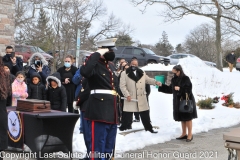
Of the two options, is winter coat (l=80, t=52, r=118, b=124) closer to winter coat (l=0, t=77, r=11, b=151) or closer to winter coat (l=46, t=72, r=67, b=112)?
winter coat (l=0, t=77, r=11, b=151)

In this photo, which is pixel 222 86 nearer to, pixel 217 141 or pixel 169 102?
pixel 169 102

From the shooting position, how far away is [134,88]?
9422mm

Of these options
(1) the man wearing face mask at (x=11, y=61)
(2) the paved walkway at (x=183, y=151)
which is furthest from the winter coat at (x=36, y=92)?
(2) the paved walkway at (x=183, y=151)

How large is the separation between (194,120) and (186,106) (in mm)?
2582

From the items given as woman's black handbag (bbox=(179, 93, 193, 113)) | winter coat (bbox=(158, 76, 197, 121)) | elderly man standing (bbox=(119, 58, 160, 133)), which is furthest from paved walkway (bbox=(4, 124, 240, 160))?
elderly man standing (bbox=(119, 58, 160, 133))

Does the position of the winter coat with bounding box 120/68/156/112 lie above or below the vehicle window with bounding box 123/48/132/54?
below

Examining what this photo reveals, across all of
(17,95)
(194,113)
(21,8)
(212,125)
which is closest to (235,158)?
(194,113)

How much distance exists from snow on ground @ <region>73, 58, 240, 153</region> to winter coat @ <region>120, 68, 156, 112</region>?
660mm

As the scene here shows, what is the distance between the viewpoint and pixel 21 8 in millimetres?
36281

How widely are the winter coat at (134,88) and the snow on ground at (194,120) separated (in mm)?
660

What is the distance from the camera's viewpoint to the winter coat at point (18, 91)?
835cm

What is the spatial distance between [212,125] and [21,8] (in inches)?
1145

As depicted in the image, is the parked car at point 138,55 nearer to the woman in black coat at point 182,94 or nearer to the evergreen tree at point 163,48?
the woman in black coat at point 182,94

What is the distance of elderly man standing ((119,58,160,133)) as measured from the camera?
916 cm
